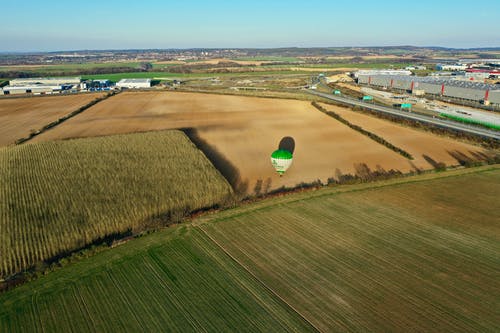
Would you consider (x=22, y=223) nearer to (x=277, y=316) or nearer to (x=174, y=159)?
(x=174, y=159)

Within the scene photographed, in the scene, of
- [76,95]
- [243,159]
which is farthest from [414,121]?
[76,95]

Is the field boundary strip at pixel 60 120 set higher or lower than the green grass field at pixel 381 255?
higher

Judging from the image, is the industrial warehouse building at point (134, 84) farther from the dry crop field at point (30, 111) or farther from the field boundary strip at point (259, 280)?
the field boundary strip at point (259, 280)

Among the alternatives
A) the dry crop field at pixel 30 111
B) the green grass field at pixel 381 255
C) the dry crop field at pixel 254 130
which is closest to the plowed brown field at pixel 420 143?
the dry crop field at pixel 254 130

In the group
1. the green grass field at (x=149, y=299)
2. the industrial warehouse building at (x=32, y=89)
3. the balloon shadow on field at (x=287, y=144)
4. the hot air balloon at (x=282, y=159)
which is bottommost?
the green grass field at (x=149, y=299)

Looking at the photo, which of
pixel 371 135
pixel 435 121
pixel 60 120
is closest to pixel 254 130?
pixel 371 135

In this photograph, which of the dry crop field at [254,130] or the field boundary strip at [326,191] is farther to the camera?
the dry crop field at [254,130]

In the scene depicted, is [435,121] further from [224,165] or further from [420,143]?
[224,165]
